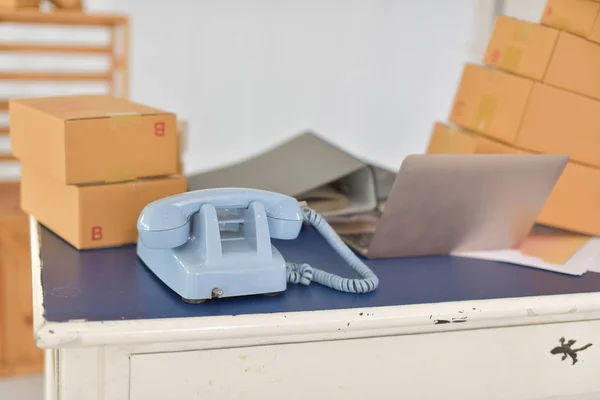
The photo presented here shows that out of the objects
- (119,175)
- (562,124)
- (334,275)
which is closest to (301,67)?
(562,124)

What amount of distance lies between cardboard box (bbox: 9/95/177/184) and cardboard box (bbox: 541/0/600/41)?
25.1 inches

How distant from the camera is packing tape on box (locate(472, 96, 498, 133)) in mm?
1222

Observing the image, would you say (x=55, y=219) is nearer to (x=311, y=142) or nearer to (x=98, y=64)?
(x=311, y=142)

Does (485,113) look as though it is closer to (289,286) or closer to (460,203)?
(460,203)

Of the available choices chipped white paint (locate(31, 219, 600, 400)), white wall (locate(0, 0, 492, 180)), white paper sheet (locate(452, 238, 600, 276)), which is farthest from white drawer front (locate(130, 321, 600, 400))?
white wall (locate(0, 0, 492, 180))

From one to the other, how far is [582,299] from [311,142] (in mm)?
611

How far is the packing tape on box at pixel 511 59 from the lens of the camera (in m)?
1.20

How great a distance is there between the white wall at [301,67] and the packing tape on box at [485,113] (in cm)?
141

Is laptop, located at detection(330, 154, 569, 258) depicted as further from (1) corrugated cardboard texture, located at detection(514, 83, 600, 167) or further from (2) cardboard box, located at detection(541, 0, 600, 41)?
(2) cardboard box, located at detection(541, 0, 600, 41)

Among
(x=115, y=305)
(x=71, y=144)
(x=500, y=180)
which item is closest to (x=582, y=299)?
(x=500, y=180)

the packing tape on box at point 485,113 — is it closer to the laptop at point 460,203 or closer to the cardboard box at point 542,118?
the cardboard box at point 542,118

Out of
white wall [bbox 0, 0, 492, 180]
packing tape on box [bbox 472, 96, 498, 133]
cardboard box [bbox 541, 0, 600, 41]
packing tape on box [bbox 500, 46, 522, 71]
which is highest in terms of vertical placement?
cardboard box [bbox 541, 0, 600, 41]

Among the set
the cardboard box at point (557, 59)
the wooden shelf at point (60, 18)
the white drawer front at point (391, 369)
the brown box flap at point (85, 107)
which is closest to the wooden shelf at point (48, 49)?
the wooden shelf at point (60, 18)

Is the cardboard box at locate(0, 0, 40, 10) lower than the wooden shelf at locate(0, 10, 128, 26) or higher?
higher
